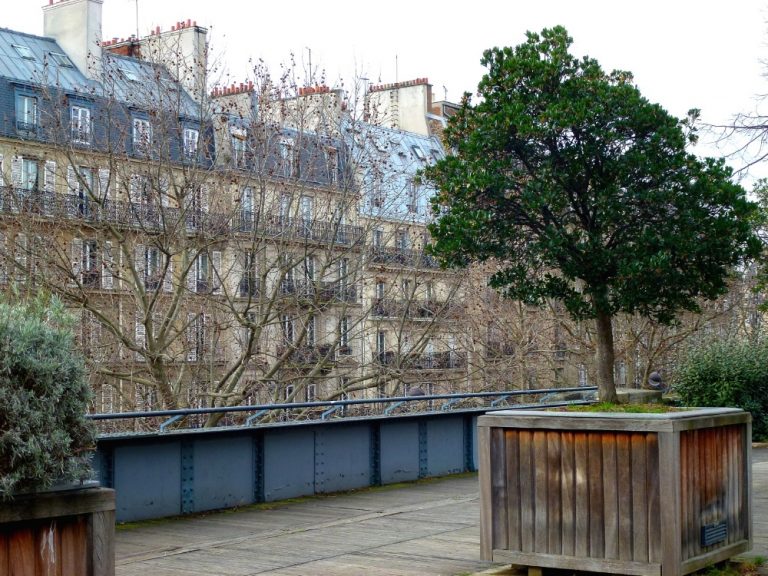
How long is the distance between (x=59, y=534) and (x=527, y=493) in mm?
4629

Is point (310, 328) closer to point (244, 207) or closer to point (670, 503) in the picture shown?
point (244, 207)

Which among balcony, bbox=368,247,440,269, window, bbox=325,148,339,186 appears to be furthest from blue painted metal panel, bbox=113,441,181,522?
balcony, bbox=368,247,440,269

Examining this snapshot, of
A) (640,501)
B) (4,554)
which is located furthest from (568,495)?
(4,554)

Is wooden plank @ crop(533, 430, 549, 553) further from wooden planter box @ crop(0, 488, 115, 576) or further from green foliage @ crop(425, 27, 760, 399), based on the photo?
wooden planter box @ crop(0, 488, 115, 576)

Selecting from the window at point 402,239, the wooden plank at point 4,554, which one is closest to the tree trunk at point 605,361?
the wooden plank at point 4,554

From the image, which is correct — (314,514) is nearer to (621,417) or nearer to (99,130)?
(621,417)

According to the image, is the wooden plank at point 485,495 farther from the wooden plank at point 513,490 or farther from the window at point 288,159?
the window at point 288,159

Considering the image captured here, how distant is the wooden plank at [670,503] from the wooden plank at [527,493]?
1.13 meters

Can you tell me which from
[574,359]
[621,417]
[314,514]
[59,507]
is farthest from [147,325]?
[574,359]

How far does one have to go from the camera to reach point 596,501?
961 cm

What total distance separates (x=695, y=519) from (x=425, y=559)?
2.55 metres

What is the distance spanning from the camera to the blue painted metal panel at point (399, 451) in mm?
17016

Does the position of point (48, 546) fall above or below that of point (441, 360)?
above

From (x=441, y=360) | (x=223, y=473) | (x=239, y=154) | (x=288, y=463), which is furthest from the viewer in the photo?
(x=441, y=360)
